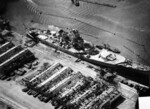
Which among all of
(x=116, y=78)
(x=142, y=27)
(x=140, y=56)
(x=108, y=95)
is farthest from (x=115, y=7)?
(x=108, y=95)

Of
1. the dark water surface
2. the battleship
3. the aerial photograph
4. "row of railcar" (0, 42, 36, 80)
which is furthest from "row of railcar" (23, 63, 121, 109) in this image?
the dark water surface

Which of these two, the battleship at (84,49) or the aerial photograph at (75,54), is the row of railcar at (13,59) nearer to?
the aerial photograph at (75,54)

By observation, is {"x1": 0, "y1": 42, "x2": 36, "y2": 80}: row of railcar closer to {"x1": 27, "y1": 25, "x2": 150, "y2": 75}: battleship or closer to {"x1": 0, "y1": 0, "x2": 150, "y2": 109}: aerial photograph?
{"x1": 0, "y1": 0, "x2": 150, "y2": 109}: aerial photograph

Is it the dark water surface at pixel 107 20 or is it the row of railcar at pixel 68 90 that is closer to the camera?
the row of railcar at pixel 68 90

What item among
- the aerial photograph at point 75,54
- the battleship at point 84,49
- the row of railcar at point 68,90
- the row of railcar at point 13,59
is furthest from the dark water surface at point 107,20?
the row of railcar at point 13,59

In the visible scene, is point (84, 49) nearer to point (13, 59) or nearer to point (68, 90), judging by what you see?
point (68, 90)

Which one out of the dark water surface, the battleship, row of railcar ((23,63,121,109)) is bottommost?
row of railcar ((23,63,121,109))

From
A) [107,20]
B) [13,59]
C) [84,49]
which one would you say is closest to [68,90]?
[84,49]

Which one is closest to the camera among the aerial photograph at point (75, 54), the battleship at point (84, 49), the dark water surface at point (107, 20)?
the aerial photograph at point (75, 54)
